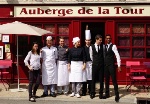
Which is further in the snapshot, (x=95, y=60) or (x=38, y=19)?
(x=38, y=19)

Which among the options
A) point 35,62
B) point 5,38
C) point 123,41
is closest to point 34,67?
point 35,62

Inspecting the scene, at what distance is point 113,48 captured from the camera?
10.1 metres

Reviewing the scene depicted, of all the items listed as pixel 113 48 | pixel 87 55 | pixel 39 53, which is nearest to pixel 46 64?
pixel 39 53

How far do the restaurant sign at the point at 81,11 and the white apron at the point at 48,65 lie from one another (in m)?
3.05

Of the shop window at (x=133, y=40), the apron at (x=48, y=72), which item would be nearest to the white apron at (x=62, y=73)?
the apron at (x=48, y=72)

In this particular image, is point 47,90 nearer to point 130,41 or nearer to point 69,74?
point 69,74

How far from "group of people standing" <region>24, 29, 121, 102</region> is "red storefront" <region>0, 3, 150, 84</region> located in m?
2.68

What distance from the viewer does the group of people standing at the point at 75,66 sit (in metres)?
9.99

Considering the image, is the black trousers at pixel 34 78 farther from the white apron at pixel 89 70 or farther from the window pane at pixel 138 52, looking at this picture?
the window pane at pixel 138 52

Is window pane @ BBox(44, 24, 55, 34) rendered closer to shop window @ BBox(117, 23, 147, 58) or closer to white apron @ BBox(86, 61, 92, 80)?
shop window @ BBox(117, 23, 147, 58)

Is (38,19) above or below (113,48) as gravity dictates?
above

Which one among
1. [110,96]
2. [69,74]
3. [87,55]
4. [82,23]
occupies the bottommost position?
[110,96]

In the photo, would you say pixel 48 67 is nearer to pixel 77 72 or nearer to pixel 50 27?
pixel 77 72

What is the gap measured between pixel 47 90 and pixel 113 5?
15.4ft
